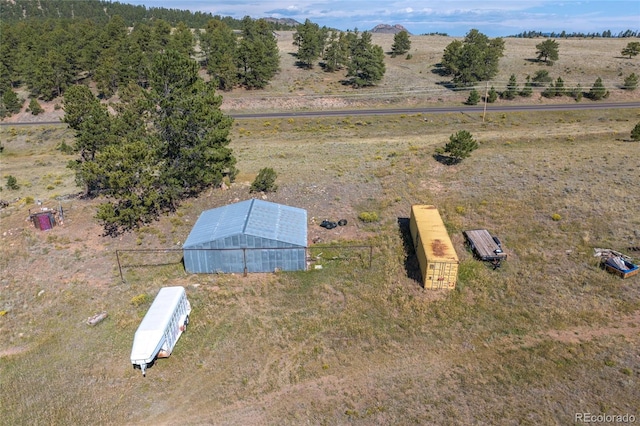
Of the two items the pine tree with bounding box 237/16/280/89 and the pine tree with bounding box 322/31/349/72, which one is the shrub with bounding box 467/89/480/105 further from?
the pine tree with bounding box 237/16/280/89

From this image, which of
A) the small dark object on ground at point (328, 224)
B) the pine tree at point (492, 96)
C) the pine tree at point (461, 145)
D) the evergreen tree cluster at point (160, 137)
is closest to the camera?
the evergreen tree cluster at point (160, 137)

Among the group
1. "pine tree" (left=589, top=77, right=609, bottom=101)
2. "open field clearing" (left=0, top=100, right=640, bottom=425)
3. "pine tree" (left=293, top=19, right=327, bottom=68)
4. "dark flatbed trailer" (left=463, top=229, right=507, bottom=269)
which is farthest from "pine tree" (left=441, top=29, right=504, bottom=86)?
"dark flatbed trailer" (left=463, top=229, right=507, bottom=269)

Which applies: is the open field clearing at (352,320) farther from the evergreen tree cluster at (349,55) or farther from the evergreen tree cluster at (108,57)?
the evergreen tree cluster at (349,55)

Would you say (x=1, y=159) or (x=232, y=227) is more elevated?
(x=232, y=227)

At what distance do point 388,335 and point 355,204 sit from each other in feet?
63.0

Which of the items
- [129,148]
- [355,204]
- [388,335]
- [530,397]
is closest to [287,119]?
[355,204]

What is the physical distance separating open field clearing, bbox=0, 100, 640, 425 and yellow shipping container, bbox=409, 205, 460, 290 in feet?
3.05

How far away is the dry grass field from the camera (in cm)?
2017

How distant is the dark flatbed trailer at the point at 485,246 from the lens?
3067 centimetres

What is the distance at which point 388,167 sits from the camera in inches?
2055

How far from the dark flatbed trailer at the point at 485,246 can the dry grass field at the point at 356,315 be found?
0.74m

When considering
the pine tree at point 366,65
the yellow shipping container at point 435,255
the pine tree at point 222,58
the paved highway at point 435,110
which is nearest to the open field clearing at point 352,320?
the yellow shipping container at point 435,255

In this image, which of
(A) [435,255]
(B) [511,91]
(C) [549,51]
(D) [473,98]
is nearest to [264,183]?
(A) [435,255]

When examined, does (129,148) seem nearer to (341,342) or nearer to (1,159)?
(341,342)
